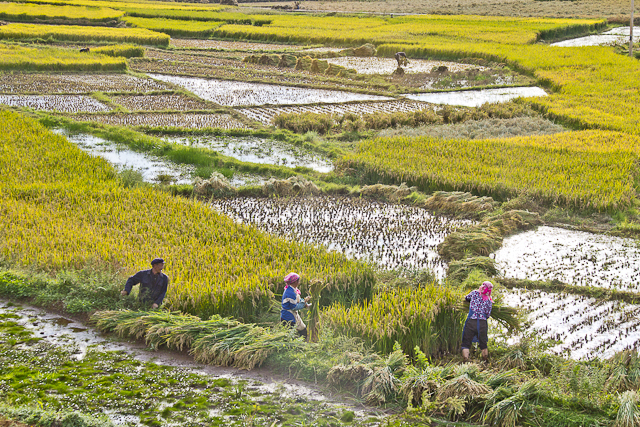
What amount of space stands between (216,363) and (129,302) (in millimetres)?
1296

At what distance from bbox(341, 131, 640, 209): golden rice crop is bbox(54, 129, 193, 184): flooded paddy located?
9.97ft

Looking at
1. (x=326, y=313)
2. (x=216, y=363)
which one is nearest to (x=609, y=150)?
(x=326, y=313)

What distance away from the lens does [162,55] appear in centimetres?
2611

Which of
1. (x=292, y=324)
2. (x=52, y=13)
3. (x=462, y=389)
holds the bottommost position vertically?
(x=292, y=324)

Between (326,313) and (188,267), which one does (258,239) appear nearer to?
(188,267)

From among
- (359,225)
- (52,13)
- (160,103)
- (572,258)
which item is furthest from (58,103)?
(52,13)

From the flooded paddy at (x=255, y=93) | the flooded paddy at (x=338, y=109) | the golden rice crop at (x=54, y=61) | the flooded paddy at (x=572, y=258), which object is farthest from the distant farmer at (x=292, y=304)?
the golden rice crop at (x=54, y=61)

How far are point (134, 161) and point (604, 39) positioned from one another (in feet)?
97.3

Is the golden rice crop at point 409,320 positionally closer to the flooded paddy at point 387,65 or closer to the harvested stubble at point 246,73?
the harvested stubble at point 246,73

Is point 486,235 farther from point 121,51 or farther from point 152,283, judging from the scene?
point 121,51

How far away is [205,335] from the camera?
485cm

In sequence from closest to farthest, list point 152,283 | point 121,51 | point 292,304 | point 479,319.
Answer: point 479,319 → point 292,304 → point 152,283 → point 121,51

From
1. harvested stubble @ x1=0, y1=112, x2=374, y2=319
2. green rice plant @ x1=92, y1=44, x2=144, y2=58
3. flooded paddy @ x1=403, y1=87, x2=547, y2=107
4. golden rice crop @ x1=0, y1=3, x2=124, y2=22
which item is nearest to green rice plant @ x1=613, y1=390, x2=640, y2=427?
harvested stubble @ x1=0, y1=112, x2=374, y2=319

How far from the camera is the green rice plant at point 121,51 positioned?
2431cm
